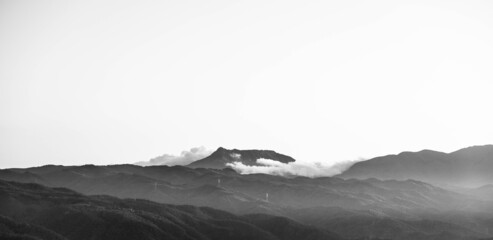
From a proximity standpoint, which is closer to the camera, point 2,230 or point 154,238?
point 2,230

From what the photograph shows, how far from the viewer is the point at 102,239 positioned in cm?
19588

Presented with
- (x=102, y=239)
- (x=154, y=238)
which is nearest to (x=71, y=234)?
(x=102, y=239)

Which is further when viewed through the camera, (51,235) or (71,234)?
(71,234)

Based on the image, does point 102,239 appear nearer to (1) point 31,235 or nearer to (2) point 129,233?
(2) point 129,233

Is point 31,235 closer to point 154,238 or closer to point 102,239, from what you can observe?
point 102,239

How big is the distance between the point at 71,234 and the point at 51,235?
23.9 metres

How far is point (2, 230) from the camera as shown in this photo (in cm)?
16812

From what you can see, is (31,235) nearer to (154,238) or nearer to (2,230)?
(2,230)

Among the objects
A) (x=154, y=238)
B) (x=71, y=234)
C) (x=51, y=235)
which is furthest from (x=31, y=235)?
(x=154, y=238)

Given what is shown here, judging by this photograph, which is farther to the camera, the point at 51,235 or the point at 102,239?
the point at 102,239

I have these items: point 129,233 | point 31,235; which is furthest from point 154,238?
point 31,235

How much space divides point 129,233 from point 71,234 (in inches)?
849

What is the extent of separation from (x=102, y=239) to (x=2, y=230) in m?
37.6

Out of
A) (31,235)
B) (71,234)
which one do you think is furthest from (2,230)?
(71,234)
